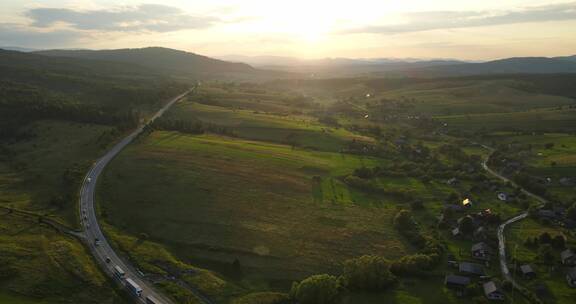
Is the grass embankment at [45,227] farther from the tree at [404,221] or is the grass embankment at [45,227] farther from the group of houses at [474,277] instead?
the tree at [404,221]

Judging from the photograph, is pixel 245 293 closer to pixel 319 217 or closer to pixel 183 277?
pixel 183 277

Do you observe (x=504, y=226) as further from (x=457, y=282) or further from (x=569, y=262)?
(x=457, y=282)

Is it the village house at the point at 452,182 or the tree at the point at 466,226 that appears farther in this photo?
the village house at the point at 452,182

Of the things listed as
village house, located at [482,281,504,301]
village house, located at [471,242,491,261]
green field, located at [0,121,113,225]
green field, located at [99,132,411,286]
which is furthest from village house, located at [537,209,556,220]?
green field, located at [0,121,113,225]

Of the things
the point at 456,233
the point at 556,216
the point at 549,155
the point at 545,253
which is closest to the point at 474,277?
the point at 545,253

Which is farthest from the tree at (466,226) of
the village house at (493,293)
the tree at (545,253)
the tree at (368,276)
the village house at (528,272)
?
the tree at (368,276)

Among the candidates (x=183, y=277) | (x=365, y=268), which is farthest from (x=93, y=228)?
(x=365, y=268)
